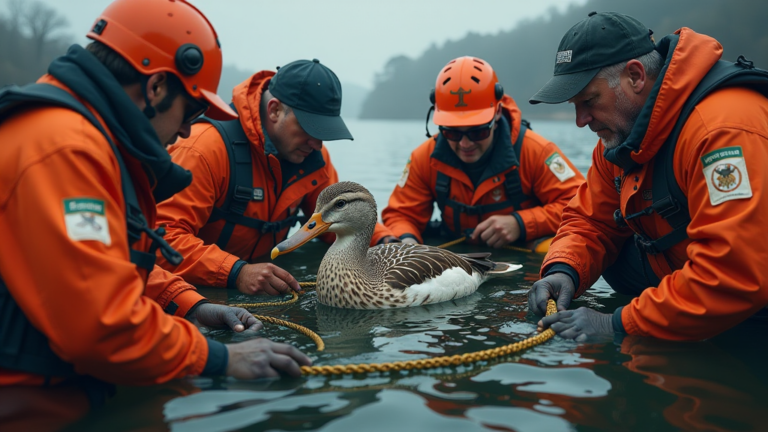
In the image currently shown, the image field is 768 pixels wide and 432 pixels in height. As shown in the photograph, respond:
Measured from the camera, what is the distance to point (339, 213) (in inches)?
240

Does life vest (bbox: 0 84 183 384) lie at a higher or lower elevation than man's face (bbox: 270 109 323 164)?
lower

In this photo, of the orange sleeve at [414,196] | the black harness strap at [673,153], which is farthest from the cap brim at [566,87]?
the orange sleeve at [414,196]

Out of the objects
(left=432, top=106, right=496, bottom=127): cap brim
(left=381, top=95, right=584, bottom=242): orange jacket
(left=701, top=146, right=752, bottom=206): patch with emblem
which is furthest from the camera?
(left=381, top=95, right=584, bottom=242): orange jacket

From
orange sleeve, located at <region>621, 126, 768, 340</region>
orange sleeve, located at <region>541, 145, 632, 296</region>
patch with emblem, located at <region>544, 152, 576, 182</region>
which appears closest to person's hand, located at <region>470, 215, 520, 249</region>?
patch with emblem, located at <region>544, 152, 576, 182</region>

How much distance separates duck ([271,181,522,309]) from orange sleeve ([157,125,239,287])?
0.83 metres

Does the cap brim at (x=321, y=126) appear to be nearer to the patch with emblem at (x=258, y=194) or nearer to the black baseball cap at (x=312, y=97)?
the black baseball cap at (x=312, y=97)

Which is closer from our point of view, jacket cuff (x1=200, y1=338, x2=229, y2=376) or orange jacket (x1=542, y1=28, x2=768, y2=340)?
jacket cuff (x1=200, y1=338, x2=229, y2=376)

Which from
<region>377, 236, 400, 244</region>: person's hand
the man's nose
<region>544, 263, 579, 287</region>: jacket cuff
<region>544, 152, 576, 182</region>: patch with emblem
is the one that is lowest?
<region>544, 263, 579, 287</region>: jacket cuff

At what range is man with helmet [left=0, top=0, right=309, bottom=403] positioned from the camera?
2.90m

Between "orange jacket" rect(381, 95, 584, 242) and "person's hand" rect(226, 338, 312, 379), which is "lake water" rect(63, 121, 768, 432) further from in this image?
"orange jacket" rect(381, 95, 584, 242)

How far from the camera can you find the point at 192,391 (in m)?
3.71

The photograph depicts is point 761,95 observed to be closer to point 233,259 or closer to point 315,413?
point 315,413

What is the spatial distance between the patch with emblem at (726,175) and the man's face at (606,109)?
765mm

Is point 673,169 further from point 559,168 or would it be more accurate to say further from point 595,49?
point 559,168
